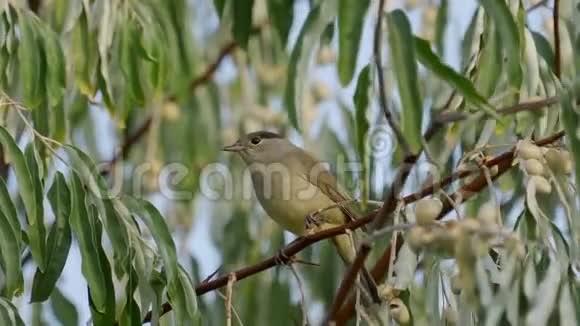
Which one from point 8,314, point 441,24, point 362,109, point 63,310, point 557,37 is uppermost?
point 441,24

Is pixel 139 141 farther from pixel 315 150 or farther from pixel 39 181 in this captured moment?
pixel 39 181

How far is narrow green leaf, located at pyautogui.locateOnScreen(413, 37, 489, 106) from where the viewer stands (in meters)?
2.83

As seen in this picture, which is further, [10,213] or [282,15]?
[282,15]

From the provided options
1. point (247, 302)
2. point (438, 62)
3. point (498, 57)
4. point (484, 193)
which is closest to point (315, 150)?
point (247, 302)

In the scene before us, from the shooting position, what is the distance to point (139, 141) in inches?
264

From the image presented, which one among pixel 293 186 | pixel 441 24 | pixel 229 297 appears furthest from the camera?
pixel 293 186

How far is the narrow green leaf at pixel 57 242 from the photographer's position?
3422mm

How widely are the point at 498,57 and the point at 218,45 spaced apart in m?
3.51

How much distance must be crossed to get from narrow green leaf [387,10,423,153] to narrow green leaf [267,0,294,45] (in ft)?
4.72

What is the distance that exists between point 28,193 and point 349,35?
1.00m

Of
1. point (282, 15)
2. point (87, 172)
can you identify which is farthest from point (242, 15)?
point (87, 172)

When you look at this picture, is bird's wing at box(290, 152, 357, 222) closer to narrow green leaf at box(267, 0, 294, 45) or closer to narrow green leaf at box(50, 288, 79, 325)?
narrow green leaf at box(267, 0, 294, 45)

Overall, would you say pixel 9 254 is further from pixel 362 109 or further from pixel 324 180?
pixel 324 180

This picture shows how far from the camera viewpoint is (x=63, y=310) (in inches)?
157
